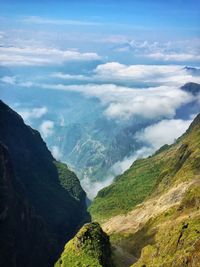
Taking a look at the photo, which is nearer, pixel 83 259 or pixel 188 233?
pixel 188 233

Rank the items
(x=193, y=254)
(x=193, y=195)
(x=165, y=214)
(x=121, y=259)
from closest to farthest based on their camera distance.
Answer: (x=193, y=254) → (x=121, y=259) → (x=193, y=195) → (x=165, y=214)

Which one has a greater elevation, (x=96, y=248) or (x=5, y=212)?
(x=5, y=212)

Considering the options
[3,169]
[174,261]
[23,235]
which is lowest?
[174,261]

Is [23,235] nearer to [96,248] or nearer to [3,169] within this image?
[3,169]

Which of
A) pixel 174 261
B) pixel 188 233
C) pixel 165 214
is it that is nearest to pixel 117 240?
pixel 165 214

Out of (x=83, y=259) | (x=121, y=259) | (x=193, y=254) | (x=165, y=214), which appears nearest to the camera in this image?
Result: (x=193, y=254)

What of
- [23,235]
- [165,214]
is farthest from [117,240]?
[23,235]
